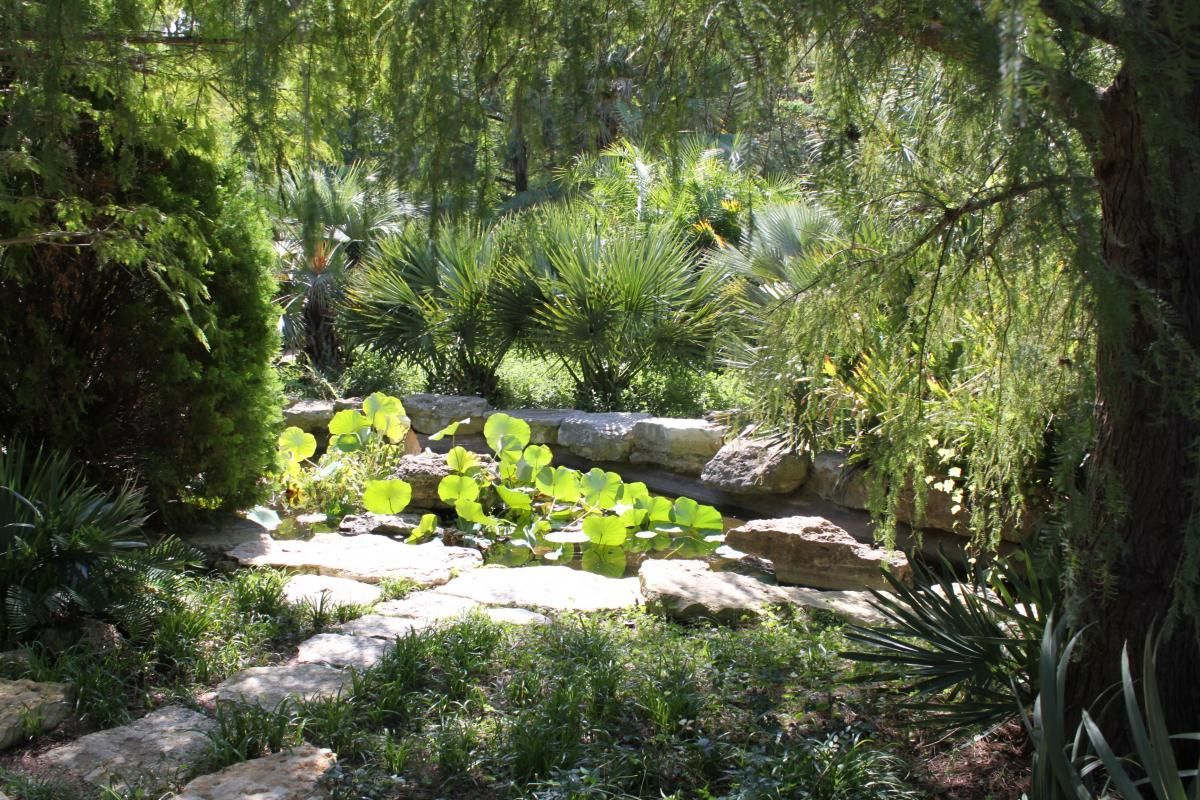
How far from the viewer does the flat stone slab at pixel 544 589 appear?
5.08 metres

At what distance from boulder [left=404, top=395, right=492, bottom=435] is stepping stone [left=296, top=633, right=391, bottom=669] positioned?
6.28m

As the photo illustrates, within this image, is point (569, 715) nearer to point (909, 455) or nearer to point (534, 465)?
point (909, 455)

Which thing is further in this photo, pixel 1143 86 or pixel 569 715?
pixel 569 715

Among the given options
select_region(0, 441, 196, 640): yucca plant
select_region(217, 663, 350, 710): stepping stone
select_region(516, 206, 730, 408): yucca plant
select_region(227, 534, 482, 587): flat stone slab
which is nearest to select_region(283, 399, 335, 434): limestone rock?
select_region(516, 206, 730, 408): yucca plant

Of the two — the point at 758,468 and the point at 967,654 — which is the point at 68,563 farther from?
the point at 758,468

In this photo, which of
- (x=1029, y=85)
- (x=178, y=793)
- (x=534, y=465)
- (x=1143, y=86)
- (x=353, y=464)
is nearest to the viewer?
(x=1029, y=85)

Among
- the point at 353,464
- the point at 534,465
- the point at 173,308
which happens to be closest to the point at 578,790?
the point at 173,308

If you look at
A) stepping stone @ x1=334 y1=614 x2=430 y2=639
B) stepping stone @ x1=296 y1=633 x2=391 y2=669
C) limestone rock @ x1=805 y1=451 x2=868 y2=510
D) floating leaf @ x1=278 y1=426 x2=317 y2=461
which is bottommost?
stepping stone @ x1=296 y1=633 x2=391 y2=669

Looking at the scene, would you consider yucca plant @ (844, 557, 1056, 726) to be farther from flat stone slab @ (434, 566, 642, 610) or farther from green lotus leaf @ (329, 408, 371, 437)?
green lotus leaf @ (329, 408, 371, 437)

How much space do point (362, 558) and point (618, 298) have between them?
491 centimetres

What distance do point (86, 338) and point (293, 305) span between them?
322 inches

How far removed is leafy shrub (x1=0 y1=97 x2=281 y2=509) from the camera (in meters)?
5.43

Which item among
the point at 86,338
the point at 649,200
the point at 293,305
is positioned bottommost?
the point at 86,338

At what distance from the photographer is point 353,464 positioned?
847 centimetres
